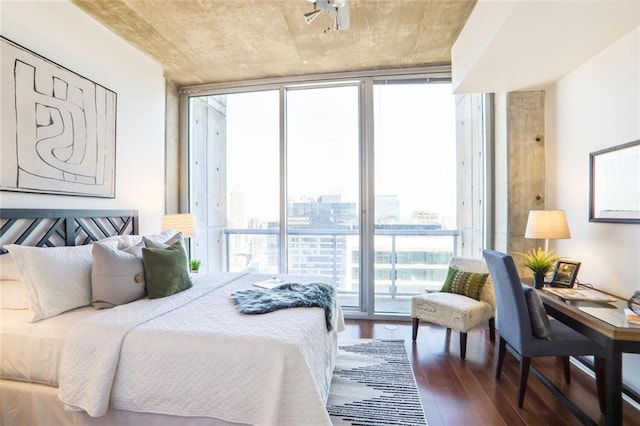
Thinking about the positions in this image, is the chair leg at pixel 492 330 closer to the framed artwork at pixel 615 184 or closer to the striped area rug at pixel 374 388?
the striped area rug at pixel 374 388

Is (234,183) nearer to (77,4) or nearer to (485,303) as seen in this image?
(77,4)

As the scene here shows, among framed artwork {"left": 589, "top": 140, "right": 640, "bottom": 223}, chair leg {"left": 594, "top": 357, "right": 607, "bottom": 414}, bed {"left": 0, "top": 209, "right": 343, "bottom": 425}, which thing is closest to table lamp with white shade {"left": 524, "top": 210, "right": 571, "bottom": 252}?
framed artwork {"left": 589, "top": 140, "right": 640, "bottom": 223}

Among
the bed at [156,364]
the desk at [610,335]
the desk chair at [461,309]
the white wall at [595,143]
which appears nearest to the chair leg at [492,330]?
the desk chair at [461,309]

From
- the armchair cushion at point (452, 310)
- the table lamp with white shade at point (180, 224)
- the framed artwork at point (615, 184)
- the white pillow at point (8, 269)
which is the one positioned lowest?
the armchair cushion at point (452, 310)

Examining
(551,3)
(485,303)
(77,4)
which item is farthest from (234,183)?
(551,3)

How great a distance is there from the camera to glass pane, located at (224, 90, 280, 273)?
401 centimetres

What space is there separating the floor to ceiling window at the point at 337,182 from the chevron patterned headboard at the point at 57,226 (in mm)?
1452

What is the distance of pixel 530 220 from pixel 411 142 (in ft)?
5.28

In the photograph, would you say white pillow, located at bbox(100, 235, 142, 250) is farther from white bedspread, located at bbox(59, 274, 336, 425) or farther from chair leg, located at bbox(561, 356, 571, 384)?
chair leg, located at bbox(561, 356, 571, 384)

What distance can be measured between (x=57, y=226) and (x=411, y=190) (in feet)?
11.3

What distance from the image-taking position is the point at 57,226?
7.47 ft

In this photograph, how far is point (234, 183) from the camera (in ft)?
13.6

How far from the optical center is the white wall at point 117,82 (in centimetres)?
214

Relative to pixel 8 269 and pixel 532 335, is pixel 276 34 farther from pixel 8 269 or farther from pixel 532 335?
pixel 532 335
